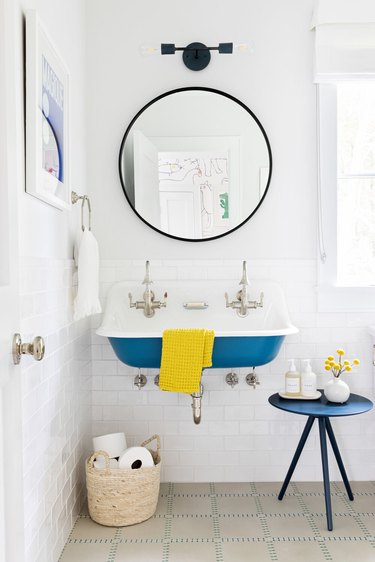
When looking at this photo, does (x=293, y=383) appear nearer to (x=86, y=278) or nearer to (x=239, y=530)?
(x=239, y=530)

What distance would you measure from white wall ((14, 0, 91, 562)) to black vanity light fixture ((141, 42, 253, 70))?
397mm

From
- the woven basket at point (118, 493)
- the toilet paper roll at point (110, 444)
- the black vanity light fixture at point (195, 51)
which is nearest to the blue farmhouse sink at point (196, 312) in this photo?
A: the toilet paper roll at point (110, 444)

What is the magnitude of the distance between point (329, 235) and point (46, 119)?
5.18ft

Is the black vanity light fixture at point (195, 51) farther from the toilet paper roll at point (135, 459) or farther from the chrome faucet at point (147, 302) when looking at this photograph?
the toilet paper roll at point (135, 459)

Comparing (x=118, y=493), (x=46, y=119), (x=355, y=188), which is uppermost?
(x=46, y=119)

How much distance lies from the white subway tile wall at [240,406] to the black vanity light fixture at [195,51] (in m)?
1.02

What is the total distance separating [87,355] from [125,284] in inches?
16.0

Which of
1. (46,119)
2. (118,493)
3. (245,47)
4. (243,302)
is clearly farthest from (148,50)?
(118,493)

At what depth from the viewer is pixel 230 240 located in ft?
10.2

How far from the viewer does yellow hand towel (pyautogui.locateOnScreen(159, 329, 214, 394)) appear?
2.62 metres

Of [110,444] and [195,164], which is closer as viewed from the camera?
[110,444]

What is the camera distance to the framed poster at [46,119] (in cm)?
193

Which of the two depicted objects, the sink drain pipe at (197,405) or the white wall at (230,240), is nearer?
the sink drain pipe at (197,405)

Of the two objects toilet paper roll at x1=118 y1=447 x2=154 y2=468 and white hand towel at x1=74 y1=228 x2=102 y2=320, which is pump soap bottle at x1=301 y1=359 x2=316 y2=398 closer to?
toilet paper roll at x1=118 y1=447 x2=154 y2=468
